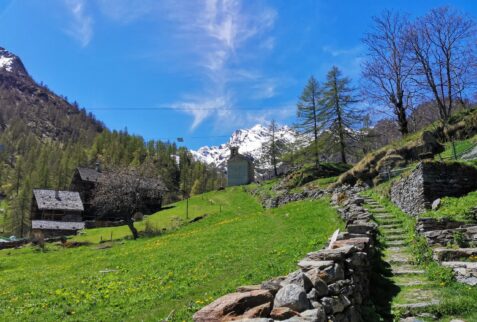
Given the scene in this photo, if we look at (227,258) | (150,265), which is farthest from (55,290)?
(227,258)

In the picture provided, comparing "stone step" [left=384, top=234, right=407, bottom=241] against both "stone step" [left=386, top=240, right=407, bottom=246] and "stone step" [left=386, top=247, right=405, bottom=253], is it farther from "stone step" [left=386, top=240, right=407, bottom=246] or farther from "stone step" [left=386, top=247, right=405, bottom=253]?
"stone step" [left=386, top=247, right=405, bottom=253]

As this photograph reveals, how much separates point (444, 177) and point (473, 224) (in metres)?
6.27

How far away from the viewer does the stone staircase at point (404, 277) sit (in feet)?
31.7

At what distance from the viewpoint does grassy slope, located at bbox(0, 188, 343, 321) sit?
12.5 meters

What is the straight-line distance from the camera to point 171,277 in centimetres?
1630

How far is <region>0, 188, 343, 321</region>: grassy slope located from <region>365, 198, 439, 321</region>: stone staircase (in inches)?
103

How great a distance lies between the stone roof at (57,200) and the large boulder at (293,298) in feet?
254

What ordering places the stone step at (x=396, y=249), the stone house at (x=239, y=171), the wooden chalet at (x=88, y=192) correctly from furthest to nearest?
1. the stone house at (x=239, y=171)
2. the wooden chalet at (x=88, y=192)
3. the stone step at (x=396, y=249)

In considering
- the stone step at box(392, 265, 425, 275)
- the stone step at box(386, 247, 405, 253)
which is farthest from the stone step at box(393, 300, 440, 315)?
the stone step at box(386, 247, 405, 253)

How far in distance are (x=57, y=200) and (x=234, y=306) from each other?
79912 mm

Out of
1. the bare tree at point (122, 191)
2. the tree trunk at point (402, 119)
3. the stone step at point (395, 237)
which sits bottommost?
the stone step at point (395, 237)

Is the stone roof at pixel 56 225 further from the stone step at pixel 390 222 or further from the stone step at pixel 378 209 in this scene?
the stone step at pixel 390 222

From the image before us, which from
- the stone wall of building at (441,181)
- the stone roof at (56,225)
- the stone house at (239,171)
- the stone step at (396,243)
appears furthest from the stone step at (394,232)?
the stone house at (239,171)

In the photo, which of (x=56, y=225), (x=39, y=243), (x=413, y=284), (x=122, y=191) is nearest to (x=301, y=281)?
(x=413, y=284)
